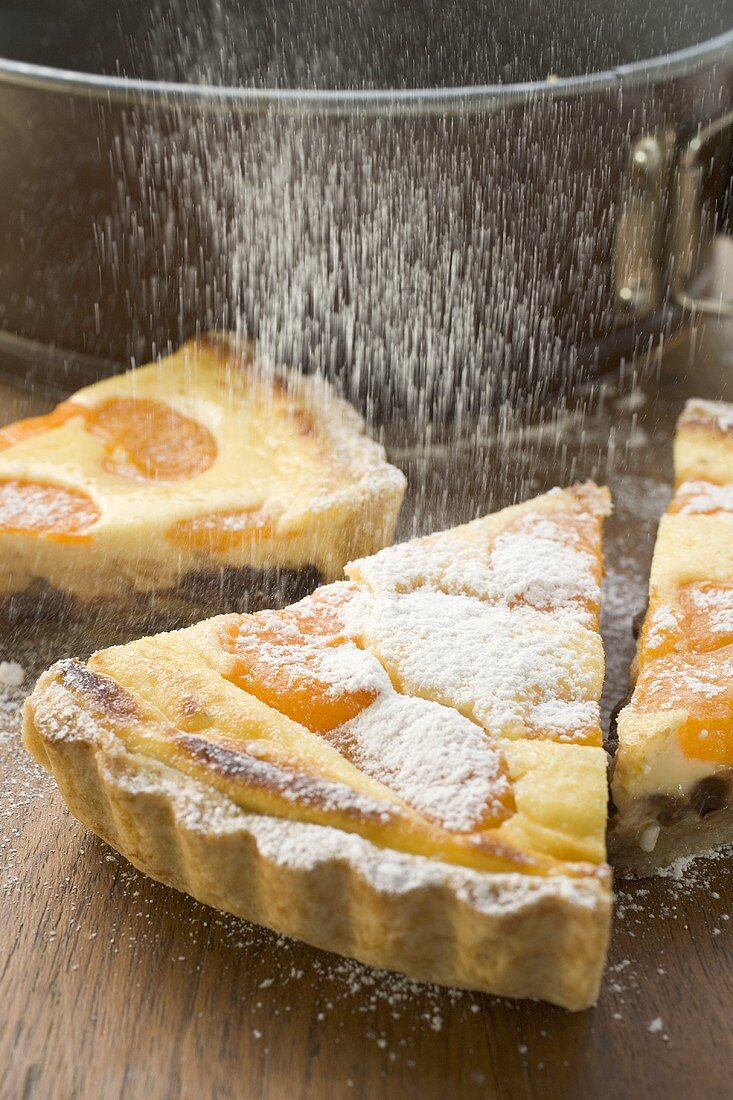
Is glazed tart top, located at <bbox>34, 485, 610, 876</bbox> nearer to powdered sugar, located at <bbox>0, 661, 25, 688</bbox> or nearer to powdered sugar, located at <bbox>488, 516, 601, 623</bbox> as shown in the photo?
powdered sugar, located at <bbox>488, 516, 601, 623</bbox>

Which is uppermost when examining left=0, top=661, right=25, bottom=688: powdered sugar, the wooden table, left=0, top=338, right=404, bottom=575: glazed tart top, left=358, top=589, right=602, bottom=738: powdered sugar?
left=0, top=338, right=404, bottom=575: glazed tart top

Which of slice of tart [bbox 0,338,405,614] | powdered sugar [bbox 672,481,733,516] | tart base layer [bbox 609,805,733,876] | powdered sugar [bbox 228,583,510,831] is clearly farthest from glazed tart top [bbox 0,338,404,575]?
tart base layer [bbox 609,805,733,876]

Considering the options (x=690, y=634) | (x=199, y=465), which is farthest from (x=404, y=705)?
(x=199, y=465)

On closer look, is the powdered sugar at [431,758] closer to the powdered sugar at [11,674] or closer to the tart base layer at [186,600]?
the tart base layer at [186,600]

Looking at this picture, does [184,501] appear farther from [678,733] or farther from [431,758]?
[678,733]

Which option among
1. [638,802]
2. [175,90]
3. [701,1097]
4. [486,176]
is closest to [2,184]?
[175,90]

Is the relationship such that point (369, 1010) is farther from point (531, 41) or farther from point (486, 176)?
point (531, 41)

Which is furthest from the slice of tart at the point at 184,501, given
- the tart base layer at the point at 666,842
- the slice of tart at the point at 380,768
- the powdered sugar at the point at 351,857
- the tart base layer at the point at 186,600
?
the tart base layer at the point at 666,842
